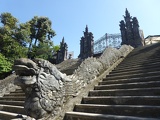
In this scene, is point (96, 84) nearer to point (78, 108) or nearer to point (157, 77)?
point (78, 108)

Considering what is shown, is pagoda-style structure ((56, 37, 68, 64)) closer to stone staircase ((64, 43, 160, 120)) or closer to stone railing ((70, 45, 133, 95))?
stone railing ((70, 45, 133, 95))

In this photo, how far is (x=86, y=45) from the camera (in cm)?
1952

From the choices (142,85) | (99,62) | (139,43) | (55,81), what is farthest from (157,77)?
(139,43)

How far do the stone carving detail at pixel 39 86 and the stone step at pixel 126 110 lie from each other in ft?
2.18

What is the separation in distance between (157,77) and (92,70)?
1887 mm

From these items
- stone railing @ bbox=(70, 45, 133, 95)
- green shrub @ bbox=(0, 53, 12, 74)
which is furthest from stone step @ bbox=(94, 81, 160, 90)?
green shrub @ bbox=(0, 53, 12, 74)

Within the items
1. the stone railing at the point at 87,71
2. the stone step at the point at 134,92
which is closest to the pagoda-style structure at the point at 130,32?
the stone railing at the point at 87,71

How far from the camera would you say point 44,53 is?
71.9ft

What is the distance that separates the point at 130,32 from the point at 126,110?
1481 cm

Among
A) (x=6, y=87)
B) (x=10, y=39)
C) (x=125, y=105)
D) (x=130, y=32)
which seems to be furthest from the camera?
(x=10, y=39)

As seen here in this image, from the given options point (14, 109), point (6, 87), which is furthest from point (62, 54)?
point (14, 109)

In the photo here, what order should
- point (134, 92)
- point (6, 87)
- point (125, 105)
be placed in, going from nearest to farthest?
point (125, 105)
point (134, 92)
point (6, 87)

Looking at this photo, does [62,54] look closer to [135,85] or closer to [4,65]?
[4,65]

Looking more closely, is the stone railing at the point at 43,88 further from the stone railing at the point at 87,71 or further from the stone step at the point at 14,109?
the stone step at the point at 14,109
